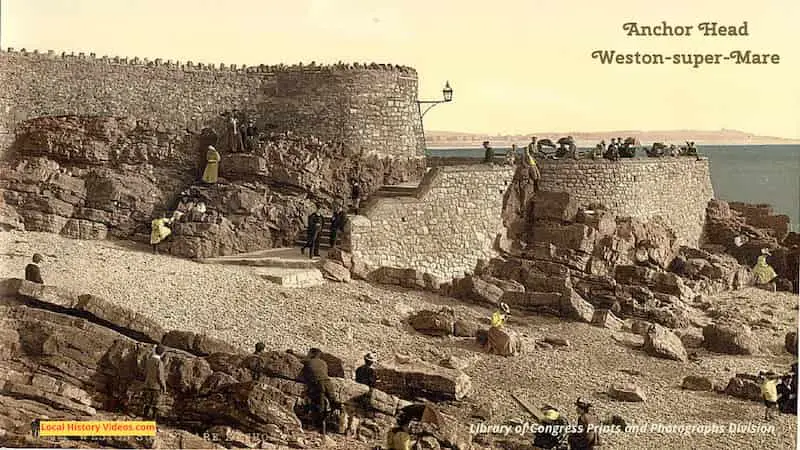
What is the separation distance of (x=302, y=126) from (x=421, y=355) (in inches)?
245

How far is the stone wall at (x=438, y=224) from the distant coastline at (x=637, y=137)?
110 centimetres

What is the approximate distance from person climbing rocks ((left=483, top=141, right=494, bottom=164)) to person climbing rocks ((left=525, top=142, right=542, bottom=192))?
647 mm

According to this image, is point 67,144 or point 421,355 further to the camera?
point 67,144

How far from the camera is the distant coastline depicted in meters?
13.8

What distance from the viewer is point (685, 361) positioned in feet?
48.2

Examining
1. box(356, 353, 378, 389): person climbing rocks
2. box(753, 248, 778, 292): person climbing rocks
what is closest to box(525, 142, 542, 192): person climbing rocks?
box(753, 248, 778, 292): person climbing rocks

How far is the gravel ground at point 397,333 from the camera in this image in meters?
12.8

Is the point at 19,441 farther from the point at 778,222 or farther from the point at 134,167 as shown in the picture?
the point at 778,222

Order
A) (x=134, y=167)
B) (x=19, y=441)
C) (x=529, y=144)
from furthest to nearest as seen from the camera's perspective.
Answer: (x=134, y=167)
(x=529, y=144)
(x=19, y=441)

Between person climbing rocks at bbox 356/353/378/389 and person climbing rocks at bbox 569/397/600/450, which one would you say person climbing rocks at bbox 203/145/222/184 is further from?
person climbing rocks at bbox 569/397/600/450

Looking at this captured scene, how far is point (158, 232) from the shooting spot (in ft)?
50.6

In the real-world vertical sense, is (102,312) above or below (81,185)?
below

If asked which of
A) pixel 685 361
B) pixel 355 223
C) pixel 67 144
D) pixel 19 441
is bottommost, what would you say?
pixel 19 441

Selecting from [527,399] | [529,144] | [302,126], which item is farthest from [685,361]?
[302,126]
